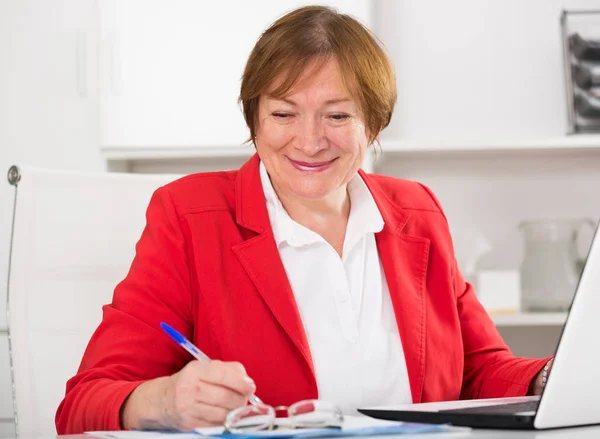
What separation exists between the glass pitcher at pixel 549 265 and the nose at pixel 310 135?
1403mm

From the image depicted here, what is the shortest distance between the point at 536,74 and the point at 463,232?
0.61 meters

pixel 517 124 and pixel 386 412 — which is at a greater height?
A: pixel 517 124

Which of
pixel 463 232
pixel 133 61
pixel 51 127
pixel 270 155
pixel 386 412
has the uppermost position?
pixel 133 61

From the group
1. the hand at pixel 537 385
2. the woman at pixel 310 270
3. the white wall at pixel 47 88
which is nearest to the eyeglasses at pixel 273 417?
the woman at pixel 310 270

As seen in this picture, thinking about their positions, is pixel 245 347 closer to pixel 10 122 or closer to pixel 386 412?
pixel 386 412

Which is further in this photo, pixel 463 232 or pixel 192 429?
pixel 463 232

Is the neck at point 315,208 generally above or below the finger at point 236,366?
above

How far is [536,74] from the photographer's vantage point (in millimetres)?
2965

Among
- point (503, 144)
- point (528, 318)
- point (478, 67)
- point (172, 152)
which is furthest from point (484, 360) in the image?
point (478, 67)

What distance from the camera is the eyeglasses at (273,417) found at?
3.07 ft

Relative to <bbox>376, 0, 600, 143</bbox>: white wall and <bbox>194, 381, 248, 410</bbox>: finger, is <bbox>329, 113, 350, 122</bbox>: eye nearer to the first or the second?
<bbox>194, 381, 248, 410</bbox>: finger

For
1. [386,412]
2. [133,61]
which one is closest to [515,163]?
[133,61]

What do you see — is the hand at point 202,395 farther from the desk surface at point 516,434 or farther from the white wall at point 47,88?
the white wall at point 47,88

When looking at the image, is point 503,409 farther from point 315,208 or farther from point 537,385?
point 315,208
